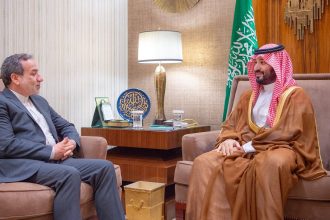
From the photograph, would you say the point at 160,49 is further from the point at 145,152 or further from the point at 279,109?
the point at 279,109

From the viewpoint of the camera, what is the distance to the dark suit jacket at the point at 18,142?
6.87 feet

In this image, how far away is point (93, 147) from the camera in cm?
252

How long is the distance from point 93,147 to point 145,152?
95 centimetres

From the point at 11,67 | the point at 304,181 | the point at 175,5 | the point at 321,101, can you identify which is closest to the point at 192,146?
the point at 304,181

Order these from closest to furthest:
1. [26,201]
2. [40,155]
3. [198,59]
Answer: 1. [26,201]
2. [40,155]
3. [198,59]

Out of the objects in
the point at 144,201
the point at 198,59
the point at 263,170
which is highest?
the point at 198,59

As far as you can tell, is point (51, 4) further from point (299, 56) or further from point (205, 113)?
point (299, 56)

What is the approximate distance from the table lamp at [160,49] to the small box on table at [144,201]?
78 centimetres

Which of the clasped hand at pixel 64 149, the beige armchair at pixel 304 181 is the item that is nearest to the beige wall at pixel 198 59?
the beige armchair at pixel 304 181

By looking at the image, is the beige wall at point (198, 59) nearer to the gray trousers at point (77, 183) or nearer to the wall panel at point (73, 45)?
the wall panel at point (73, 45)

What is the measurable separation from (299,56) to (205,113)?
3.14ft

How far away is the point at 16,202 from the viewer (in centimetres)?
186

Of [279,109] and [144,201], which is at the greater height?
[279,109]

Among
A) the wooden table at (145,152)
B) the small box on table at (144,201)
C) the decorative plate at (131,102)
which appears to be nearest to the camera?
the small box on table at (144,201)
